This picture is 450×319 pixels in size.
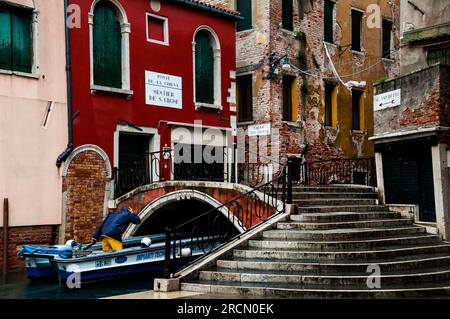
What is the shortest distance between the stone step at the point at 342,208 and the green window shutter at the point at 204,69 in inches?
243

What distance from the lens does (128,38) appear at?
637 inches

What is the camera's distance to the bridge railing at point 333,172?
64.3 ft

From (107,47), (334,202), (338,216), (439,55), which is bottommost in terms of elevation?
(338,216)

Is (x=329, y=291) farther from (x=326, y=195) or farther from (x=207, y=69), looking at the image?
(x=207, y=69)

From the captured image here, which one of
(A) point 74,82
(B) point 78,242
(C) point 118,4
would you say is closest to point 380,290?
(B) point 78,242

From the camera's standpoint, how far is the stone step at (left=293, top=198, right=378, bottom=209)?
13043mm

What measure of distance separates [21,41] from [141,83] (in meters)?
3.28

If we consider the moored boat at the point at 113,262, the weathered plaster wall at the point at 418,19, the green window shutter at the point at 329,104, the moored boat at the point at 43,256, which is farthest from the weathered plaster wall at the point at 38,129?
the green window shutter at the point at 329,104

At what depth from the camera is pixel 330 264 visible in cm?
→ 973

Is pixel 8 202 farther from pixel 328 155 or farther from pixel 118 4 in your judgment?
pixel 328 155

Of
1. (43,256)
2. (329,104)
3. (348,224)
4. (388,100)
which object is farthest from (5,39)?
(329,104)

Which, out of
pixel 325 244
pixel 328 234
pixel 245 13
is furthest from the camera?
pixel 245 13

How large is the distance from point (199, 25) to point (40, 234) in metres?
7.28

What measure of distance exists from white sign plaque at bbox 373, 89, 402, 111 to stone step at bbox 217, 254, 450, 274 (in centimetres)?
416
